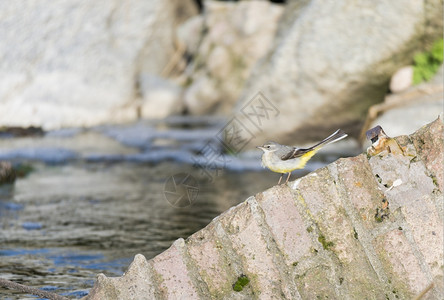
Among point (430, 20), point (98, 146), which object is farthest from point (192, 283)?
point (98, 146)

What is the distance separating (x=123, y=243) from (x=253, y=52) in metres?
9.43

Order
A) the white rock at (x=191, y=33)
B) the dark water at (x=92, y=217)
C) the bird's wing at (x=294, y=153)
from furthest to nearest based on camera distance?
1. the white rock at (x=191, y=33)
2. the dark water at (x=92, y=217)
3. the bird's wing at (x=294, y=153)

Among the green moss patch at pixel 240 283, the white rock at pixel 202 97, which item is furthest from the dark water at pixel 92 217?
the white rock at pixel 202 97

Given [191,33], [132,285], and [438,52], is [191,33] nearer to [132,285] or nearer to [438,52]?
[438,52]

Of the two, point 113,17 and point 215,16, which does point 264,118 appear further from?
point 113,17

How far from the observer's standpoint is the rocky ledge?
3.53m

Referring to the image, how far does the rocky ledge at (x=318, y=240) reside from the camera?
3.53 metres

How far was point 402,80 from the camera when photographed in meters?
10.1

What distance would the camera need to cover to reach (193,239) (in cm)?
367

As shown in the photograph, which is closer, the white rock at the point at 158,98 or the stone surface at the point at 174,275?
the stone surface at the point at 174,275

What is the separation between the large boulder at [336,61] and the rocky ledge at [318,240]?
6830 mm

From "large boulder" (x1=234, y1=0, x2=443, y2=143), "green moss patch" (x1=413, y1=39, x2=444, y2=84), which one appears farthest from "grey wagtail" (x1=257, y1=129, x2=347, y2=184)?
"large boulder" (x1=234, y1=0, x2=443, y2=143)

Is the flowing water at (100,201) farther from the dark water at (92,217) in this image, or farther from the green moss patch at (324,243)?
the green moss patch at (324,243)

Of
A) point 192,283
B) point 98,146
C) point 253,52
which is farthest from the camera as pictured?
point 253,52
